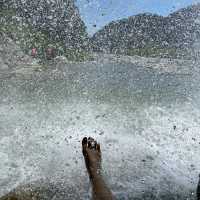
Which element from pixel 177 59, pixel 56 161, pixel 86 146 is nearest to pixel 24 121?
pixel 56 161

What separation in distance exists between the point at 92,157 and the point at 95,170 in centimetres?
27

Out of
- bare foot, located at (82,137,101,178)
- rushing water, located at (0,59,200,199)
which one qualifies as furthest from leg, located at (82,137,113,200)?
rushing water, located at (0,59,200,199)

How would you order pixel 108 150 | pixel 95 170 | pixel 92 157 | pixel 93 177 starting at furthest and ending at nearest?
pixel 108 150, pixel 92 157, pixel 95 170, pixel 93 177

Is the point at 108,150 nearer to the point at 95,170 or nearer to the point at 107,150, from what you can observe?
the point at 107,150

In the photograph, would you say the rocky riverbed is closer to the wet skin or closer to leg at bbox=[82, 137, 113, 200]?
the wet skin

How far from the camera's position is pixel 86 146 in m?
6.36

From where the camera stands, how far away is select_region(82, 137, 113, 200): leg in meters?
5.48

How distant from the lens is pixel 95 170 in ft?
19.6

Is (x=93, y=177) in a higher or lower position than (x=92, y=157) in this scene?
lower

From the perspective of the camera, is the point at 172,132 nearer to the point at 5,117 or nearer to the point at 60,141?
the point at 60,141

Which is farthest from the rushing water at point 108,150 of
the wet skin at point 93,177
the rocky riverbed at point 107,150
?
the wet skin at point 93,177

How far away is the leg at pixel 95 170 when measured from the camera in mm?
5480

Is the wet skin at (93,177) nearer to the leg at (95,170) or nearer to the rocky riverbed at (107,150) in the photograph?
the leg at (95,170)

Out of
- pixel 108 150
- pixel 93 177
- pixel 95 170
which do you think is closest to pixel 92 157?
pixel 95 170
